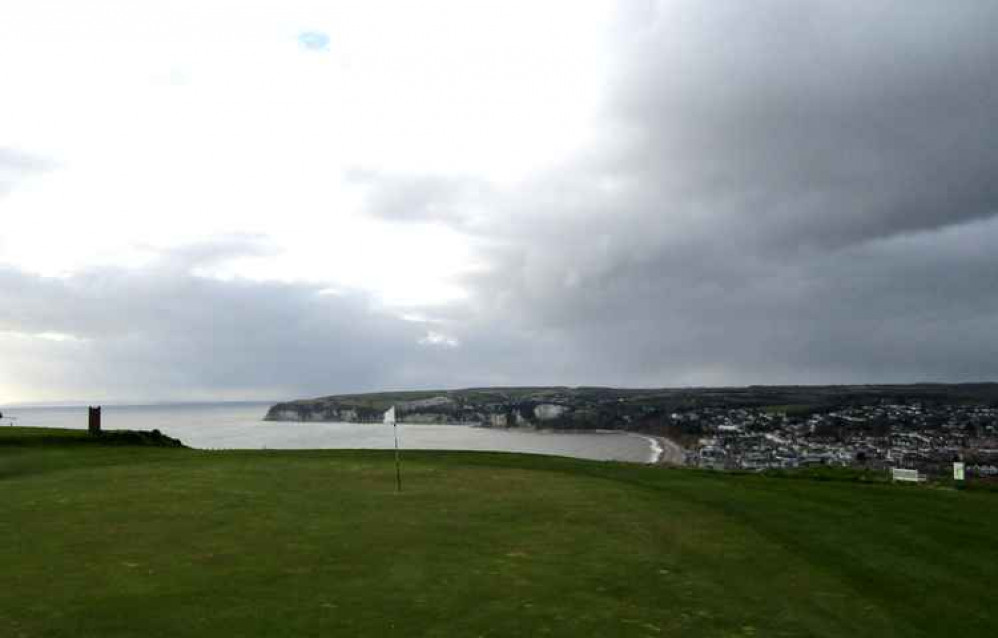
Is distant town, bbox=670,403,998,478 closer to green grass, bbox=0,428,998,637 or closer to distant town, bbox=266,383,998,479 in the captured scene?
distant town, bbox=266,383,998,479

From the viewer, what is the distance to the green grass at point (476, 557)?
869 cm

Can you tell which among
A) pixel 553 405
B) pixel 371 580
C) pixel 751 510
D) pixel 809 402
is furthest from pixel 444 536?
pixel 553 405

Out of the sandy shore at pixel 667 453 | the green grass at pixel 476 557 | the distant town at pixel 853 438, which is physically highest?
the green grass at pixel 476 557

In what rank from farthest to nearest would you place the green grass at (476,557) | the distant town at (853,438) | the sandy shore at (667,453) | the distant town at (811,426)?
the sandy shore at (667,453) → the distant town at (811,426) → the distant town at (853,438) → the green grass at (476,557)

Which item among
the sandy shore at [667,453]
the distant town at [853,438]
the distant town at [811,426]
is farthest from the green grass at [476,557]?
the sandy shore at [667,453]

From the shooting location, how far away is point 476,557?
11.6 metres

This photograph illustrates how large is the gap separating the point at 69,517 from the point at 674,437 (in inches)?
4549

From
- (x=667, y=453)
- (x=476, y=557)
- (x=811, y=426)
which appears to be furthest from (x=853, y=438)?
(x=476, y=557)

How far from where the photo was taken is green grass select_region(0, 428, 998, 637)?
869 cm

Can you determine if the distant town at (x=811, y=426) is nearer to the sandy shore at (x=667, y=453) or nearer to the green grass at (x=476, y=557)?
the sandy shore at (x=667, y=453)

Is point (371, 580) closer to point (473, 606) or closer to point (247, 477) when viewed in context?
point (473, 606)

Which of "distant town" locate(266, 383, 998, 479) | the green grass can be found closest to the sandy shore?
"distant town" locate(266, 383, 998, 479)

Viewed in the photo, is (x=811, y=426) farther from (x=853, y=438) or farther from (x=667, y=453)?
(x=667, y=453)

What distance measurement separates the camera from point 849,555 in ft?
45.5
